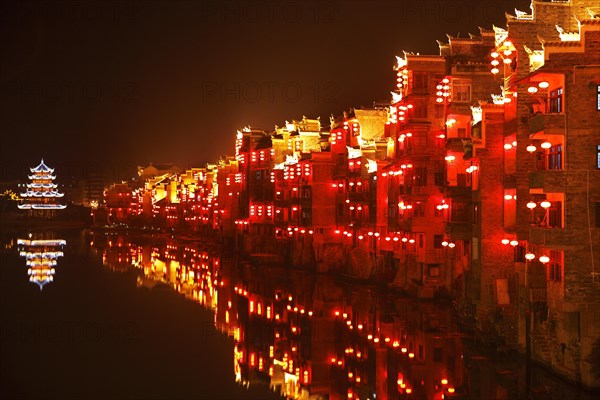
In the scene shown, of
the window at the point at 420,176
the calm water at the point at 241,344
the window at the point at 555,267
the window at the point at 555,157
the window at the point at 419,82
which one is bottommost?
the calm water at the point at 241,344

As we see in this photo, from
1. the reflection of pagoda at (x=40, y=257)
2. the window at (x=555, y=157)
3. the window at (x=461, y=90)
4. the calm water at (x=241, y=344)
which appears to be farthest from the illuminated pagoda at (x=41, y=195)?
the window at (x=555, y=157)

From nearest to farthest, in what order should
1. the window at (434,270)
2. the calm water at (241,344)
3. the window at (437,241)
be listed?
1. the calm water at (241,344)
2. the window at (437,241)
3. the window at (434,270)

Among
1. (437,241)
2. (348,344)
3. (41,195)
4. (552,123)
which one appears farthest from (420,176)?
(41,195)

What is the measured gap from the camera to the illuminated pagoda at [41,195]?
17475 cm

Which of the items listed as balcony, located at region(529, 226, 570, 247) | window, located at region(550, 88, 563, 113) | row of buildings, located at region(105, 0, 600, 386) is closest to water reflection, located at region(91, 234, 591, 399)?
row of buildings, located at region(105, 0, 600, 386)

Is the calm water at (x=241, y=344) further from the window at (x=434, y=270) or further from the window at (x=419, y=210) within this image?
the window at (x=419, y=210)

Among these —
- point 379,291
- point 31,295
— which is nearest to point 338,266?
point 379,291

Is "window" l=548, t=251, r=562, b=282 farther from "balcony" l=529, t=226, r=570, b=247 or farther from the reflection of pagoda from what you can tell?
the reflection of pagoda

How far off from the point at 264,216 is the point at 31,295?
2879 cm

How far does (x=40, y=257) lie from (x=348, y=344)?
202ft

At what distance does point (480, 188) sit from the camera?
34.6 m

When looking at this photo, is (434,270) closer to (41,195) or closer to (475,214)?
(475,214)

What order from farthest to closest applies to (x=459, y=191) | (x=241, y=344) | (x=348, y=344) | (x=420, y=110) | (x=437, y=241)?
(x=420, y=110) → (x=437, y=241) → (x=459, y=191) → (x=241, y=344) → (x=348, y=344)

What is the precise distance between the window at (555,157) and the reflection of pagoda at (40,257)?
4525 centimetres
